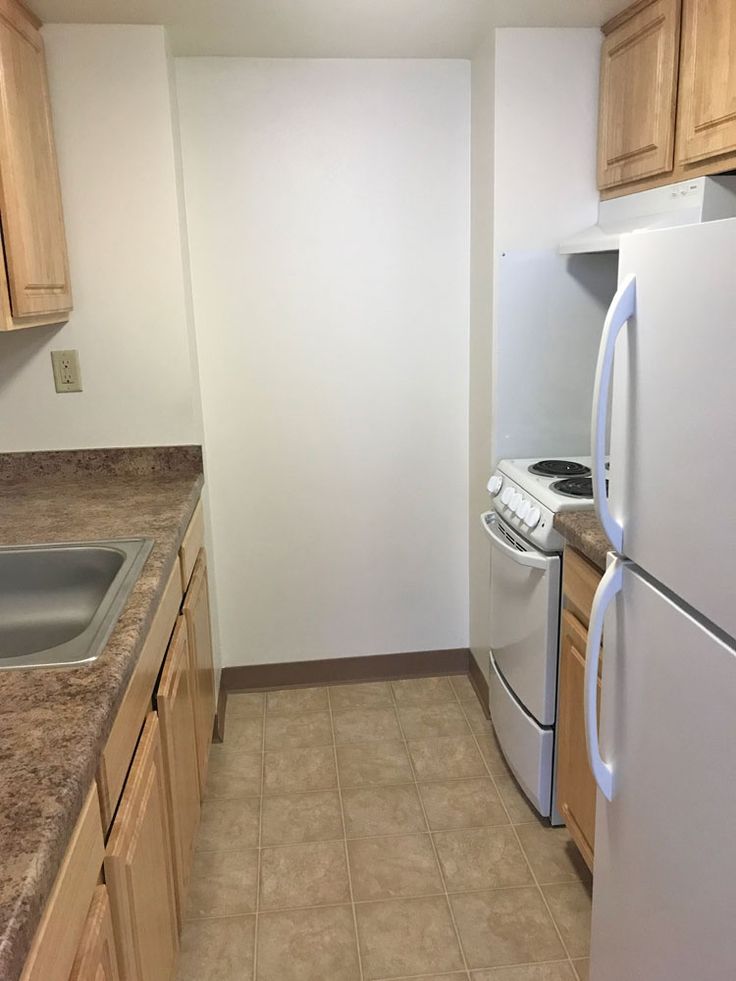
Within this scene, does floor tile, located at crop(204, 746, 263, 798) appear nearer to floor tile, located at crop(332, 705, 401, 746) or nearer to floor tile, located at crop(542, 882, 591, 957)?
floor tile, located at crop(332, 705, 401, 746)

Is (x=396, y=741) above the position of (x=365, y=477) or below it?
below

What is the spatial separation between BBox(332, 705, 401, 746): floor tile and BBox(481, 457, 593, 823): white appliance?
16.6 inches

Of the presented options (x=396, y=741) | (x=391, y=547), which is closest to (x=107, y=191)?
(x=391, y=547)

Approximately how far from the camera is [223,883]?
84.1 inches

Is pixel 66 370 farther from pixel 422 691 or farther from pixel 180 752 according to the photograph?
pixel 422 691

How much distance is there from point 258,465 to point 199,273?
0.71 meters

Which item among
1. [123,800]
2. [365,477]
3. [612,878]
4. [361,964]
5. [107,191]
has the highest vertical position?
[107,191]

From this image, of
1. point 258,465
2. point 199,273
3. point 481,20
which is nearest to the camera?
point 481,20

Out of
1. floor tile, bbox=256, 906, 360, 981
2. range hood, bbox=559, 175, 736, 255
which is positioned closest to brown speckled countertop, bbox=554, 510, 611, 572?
range hood, bbox=559, 175, 736, 255

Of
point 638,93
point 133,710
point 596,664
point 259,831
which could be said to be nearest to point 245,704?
point 259,831

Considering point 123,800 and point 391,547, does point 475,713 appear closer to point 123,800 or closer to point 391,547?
point 391,547

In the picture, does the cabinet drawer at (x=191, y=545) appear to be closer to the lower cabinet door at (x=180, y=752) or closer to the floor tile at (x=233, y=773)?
the lower cabinet door at (x=180, y=752)

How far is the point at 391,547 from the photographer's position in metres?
3.11

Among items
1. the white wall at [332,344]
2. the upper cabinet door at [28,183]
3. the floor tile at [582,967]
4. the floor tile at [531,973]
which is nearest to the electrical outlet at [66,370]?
the upper cabinet door at [28,183]
